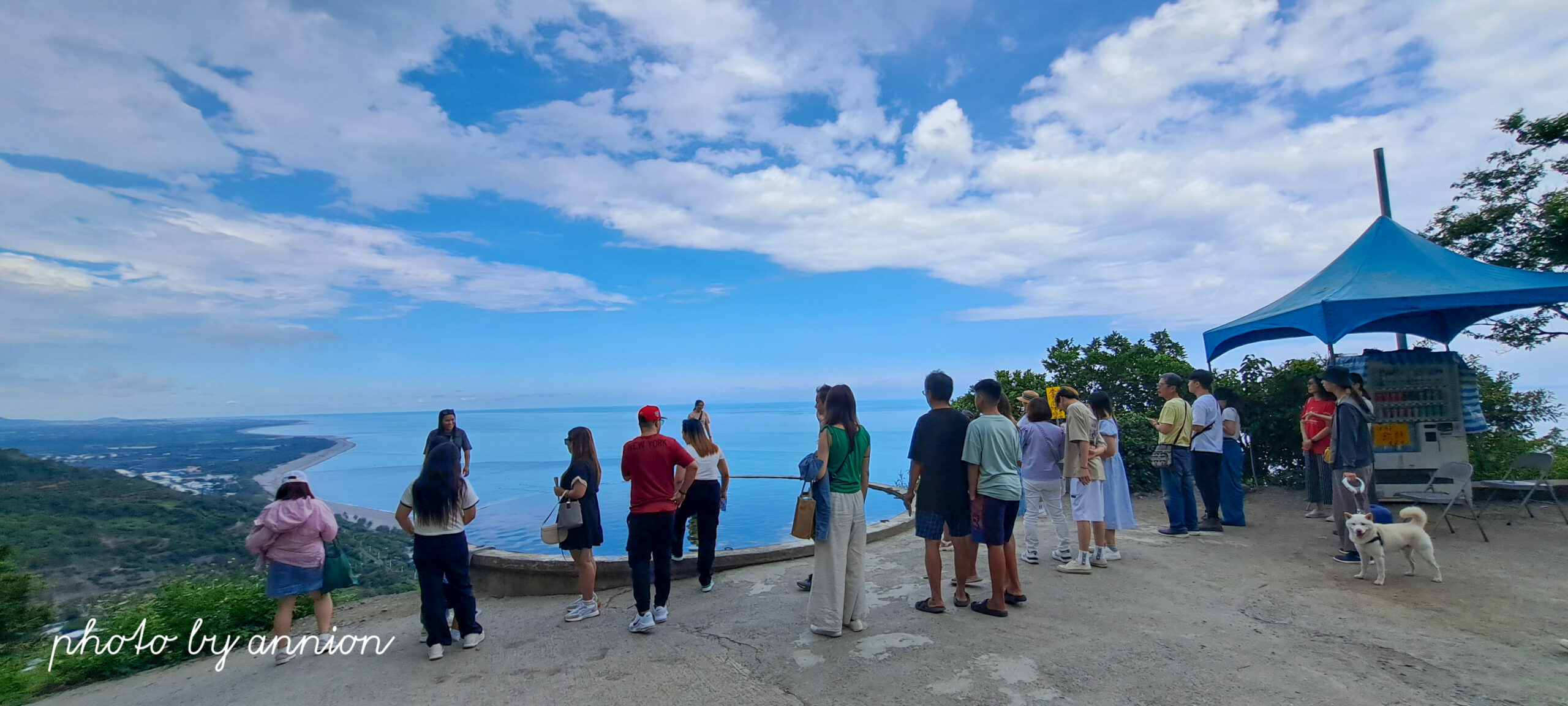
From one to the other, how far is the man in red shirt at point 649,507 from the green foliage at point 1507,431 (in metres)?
10.1

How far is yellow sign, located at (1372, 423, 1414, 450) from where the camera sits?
795 centimetres

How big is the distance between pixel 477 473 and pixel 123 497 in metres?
A: 18.0

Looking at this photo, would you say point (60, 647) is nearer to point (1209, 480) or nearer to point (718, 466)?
point (718, 466)

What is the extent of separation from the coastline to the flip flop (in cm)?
381

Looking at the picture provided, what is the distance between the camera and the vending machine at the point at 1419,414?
7.82 m

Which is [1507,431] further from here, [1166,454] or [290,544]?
[290,544]

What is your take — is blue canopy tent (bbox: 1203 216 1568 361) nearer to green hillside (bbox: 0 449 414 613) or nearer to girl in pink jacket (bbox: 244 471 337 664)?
girl in pink jacket (bbox: 244 471 337 664)

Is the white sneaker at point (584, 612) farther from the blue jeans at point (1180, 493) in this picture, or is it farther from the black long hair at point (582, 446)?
the blue jeans at point (1180, 493)

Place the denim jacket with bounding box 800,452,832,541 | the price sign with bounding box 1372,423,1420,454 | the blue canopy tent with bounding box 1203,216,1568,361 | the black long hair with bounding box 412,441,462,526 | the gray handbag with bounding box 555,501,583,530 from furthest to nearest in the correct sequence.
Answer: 1. the price sign with bounding box 1372,423,1420,454
2. the blue canopy tent with bounding box 1203,216,1568,361
3. the gray handbag with bounding box 555,501,583,530
4. the black long hair with bounding box 412,441,462,526
5. the denim jacket with bounding box 800,452,832,541

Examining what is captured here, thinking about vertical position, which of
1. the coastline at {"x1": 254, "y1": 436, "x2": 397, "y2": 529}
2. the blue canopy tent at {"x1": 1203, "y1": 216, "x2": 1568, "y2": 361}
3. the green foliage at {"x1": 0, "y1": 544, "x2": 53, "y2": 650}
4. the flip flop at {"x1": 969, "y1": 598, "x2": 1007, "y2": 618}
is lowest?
the coastline at {"x1": 254, "y1": 436, "x2": 397, "y2": 529}

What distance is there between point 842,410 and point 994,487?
1.15 metres

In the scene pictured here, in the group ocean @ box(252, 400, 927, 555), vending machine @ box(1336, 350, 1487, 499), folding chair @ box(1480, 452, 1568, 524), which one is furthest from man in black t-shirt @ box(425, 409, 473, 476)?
folding chair @ box(1480, 452, 1568, 524)

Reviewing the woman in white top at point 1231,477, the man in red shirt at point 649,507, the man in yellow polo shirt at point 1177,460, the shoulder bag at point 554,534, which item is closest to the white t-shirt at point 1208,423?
the man in yellow polo shirt at point 1177,460

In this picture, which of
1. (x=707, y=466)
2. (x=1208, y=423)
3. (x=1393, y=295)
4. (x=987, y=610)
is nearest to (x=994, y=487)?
(x=987, y=610)
